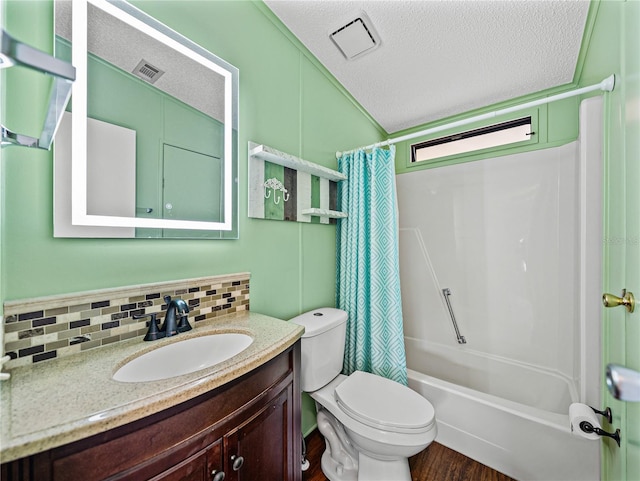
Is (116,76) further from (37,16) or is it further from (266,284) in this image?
(266,284)

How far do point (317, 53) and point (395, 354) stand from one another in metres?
2.01

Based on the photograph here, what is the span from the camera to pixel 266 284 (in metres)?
1.36

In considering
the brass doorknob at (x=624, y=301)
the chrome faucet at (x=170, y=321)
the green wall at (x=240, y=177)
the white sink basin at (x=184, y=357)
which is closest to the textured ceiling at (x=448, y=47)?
the green wall at (x=240, y=177)

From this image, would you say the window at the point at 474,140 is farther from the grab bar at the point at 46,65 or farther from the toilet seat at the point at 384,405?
the grab bar at the point at 46,65

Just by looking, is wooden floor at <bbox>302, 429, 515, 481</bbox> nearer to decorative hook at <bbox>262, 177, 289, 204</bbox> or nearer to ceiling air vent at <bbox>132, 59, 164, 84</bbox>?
decorative hook at <bbox>262, 177, 289, 204</bbox>

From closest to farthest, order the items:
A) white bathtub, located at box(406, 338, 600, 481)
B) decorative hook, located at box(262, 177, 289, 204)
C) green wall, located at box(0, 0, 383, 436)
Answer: green wall, located at box(0, 0, 383, 436)
white bathtub, located at box(406, 338, 600, 481)
decorative hook, located at box(262, 177, 289, 204)

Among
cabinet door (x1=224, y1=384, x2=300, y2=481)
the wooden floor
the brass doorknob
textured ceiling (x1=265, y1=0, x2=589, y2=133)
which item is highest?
textured ceiling (x1=265, y1=0, x2=589, y2=133)

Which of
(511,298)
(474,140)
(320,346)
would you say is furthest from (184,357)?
(474,140)

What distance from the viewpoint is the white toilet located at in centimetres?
113

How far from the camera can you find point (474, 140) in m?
2.25

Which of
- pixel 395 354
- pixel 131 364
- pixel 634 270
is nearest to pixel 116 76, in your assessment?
pixel 131 364

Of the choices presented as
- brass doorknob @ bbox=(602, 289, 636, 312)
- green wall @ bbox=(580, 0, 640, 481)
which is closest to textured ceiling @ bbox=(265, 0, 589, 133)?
green wall @ bbox=(580, 0, 640, 481)

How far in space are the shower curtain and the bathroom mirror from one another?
35.3 inches

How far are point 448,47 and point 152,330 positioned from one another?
211 centimetres
